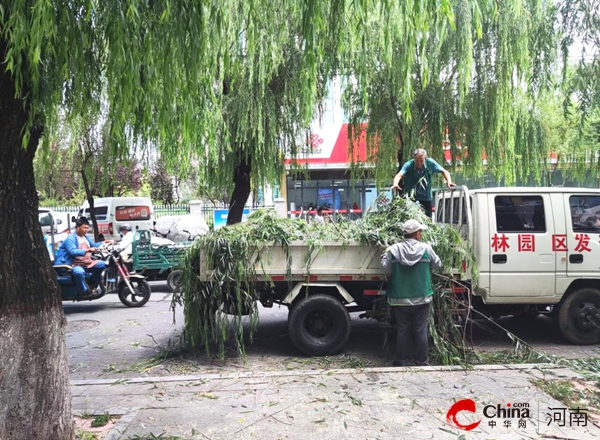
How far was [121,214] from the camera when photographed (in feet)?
66.1

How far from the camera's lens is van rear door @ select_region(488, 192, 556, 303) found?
5.80 m

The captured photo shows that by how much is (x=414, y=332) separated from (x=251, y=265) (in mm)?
2035

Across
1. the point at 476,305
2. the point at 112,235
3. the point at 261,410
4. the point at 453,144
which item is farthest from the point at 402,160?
the point at 112,235

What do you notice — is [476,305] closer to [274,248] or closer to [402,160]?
[274,248]

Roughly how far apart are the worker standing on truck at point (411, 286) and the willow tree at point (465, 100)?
239 inches

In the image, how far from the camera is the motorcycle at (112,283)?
8.26 m

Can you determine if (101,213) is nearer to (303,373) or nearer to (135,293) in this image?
(135,293)

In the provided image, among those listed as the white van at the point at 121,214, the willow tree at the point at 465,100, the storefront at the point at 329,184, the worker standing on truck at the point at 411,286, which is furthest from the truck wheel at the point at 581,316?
the white van at the point at 121,214

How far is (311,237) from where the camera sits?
5.74 m

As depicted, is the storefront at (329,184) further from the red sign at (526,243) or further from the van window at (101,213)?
the red sign at (526,243)

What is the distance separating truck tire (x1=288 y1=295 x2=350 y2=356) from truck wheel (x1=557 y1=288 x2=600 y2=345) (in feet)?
9.28

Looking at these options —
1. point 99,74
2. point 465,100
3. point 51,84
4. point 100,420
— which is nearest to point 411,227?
point 99,74

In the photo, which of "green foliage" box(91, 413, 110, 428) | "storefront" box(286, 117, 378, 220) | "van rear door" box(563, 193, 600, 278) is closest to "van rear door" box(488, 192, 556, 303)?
"van rear door" box(563, 193, 600, 278)

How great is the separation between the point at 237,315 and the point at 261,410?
1.70 meters
